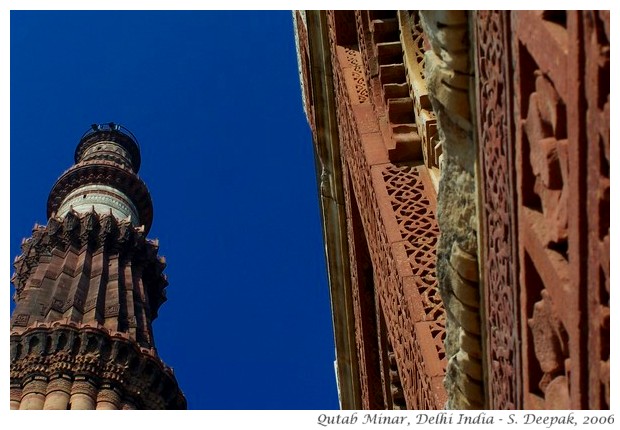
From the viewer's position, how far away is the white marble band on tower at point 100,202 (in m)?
24.4

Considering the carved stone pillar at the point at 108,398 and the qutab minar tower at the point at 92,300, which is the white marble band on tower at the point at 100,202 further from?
the carved stone pillar at the point at 108,398

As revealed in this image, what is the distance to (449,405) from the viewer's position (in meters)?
4.36

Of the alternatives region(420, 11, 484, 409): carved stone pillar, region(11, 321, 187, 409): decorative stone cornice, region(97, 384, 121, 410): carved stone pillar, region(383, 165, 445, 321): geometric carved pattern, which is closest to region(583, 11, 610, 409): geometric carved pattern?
region(420, 11, 484, 409): carved stone pillar

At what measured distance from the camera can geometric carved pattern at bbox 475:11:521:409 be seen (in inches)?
130

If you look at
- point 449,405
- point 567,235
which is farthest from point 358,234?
point 567,235

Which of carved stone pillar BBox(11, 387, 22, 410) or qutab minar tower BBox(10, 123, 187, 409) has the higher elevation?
qutab minar tower BBox(10, 123, 187, 409)

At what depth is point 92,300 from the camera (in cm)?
1914

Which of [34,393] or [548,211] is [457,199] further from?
[34,393]

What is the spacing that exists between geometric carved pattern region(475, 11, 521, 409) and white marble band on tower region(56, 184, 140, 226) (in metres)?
20.9

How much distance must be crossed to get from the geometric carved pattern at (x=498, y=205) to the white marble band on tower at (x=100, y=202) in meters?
20.9

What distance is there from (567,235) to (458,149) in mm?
1176

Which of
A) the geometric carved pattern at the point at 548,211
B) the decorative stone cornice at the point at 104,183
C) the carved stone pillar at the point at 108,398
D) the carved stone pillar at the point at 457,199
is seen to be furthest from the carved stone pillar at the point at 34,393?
the geometric carved pattern at the point at 548,211

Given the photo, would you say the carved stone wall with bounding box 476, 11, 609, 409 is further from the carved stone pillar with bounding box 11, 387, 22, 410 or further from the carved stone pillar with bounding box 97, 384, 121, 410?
the carved stone pillar with bounding box 11, 387, 22, 410

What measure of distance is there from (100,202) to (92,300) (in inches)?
243
